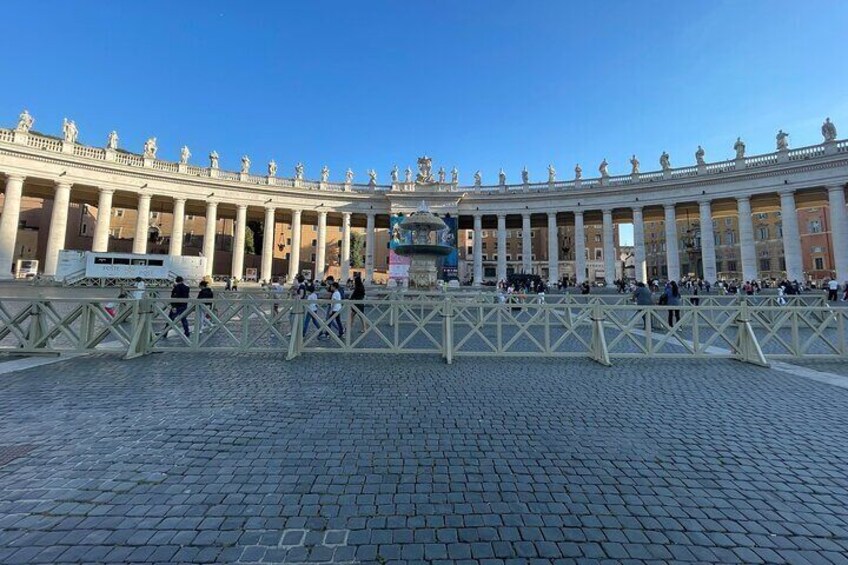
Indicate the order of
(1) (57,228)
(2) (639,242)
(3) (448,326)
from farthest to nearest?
1. (2) (639,242)
2. (1) (57,228)
3. (3) (448,326)

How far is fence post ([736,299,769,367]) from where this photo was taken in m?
7.80

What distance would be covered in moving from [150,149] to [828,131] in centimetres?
6515

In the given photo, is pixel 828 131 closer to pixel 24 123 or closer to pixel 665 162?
pixel 665 162

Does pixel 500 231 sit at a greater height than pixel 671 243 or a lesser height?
greater

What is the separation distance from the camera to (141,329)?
8.03m

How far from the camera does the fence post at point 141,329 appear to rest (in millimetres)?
7855

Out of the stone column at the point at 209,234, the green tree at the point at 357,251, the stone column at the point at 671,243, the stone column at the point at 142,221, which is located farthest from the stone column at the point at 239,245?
the stone column at the point at 671,243

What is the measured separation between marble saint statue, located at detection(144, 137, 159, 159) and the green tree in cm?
3584

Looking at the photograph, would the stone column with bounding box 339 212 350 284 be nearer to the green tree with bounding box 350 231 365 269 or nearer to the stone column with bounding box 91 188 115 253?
the stone column with bounding box 91 188 115 253

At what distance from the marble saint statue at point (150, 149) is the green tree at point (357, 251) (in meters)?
35.8

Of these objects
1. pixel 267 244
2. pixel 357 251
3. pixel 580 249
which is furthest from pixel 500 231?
pixel 357 251

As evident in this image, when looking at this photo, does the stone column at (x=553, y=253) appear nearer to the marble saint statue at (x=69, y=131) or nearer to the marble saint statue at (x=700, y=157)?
the marble saint statue at (x=700, y=157)

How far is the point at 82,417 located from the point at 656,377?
8.76m

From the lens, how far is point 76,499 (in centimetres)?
275
